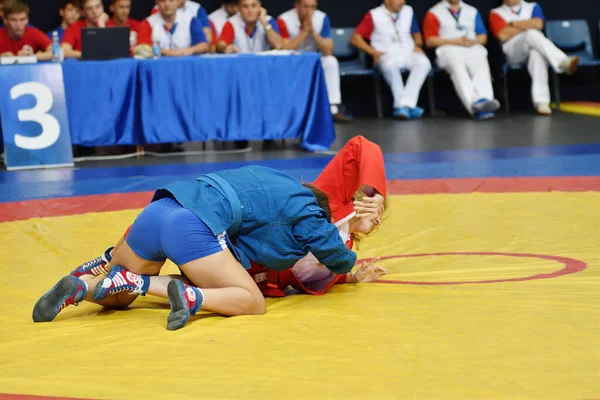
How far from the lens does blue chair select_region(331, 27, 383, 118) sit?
10195 millimetres

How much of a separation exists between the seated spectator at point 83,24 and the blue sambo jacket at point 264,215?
5.54 metres

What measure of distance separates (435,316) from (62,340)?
1.08 metres

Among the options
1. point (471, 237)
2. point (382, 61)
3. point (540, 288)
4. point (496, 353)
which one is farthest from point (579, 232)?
point (382, 61)

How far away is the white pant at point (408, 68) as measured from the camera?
9805 mm

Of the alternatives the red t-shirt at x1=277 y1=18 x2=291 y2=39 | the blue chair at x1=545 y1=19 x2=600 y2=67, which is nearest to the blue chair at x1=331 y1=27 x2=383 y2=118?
the red t-shirt at x1=277 y1=18 x2=291 y2=39

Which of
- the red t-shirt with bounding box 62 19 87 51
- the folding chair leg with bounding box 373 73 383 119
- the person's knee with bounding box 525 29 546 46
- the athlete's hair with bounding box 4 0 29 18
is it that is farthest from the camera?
the folding chair leg with bounding box 373 73 383 119

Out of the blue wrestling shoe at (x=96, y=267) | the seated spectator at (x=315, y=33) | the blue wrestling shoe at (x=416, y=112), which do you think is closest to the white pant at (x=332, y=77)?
the seated spectator at (x=315, y=33)

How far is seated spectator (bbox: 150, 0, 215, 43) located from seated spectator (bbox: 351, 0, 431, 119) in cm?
183

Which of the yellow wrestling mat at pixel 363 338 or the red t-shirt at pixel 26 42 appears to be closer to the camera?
the yellow wrestling mat at pixel 363 338

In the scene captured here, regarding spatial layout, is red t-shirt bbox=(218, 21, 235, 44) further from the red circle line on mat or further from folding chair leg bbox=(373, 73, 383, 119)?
the red circle line on mat

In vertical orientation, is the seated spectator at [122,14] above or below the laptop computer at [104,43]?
above

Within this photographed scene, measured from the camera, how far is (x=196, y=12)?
28.7 feet

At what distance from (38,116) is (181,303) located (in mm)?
4737

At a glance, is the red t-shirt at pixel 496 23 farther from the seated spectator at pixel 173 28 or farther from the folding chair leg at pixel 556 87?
the seated spectator at pixel 173 28
